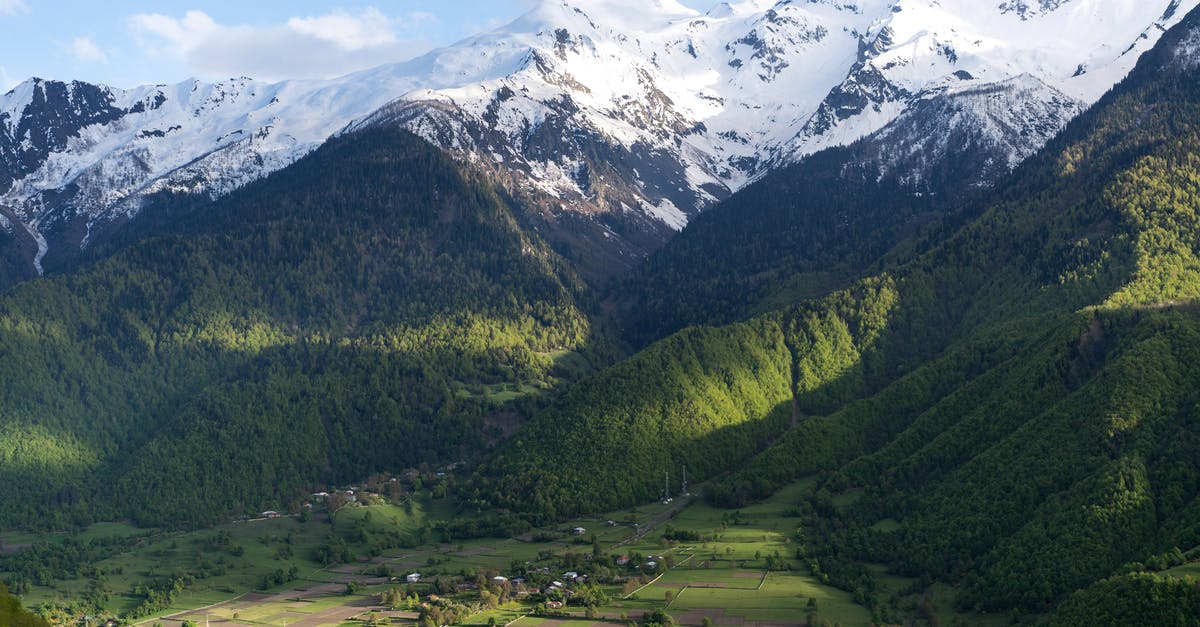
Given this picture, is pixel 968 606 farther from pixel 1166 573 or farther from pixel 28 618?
pixel 28 618

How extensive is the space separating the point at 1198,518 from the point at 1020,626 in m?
34.3

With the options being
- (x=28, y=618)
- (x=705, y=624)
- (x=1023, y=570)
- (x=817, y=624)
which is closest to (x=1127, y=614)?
(x=1023, y=570)

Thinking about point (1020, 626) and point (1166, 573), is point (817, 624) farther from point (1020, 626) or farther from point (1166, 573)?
point (1166, 573)

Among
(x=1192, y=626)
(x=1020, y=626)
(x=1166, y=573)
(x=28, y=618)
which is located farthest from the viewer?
(x=1020, y=626)

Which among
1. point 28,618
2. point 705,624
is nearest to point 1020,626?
point 705,624

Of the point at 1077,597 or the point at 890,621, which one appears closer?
the point at 1077,597

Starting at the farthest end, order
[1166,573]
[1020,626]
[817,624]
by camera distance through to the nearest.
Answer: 1. [817,624]
2. [1020,626]
3. [1166,573]

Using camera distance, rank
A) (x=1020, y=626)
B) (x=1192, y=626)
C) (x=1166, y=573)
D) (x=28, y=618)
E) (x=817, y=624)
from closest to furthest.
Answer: (x=28, y=618), (x=1192, y=626), (x=1166, y=573), (x=1020, y=626), (x=817, y=624)

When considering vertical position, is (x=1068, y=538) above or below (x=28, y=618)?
below

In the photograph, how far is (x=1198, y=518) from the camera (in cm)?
19325

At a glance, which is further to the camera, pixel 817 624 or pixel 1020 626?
pixel 817 624

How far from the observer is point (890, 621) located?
199375 mm

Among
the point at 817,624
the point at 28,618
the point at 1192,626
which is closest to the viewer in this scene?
the point at 28,618

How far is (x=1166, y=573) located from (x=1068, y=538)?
28.7 m
